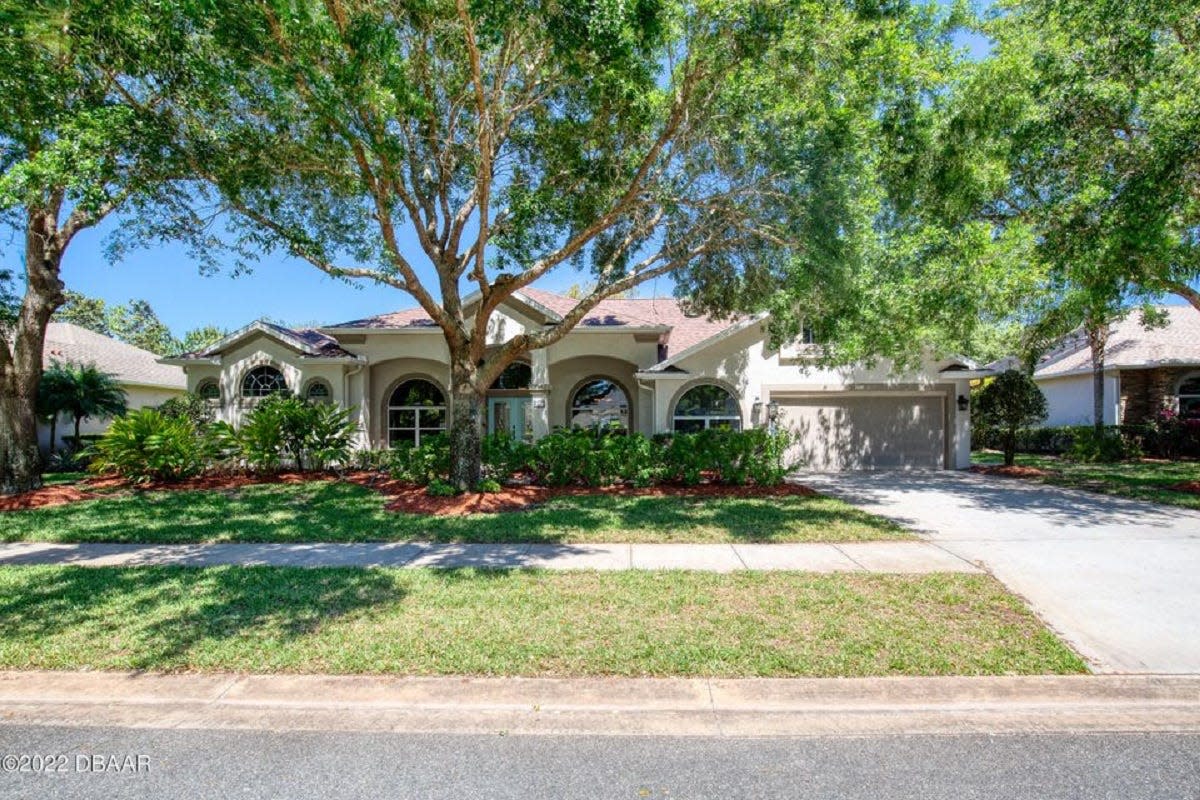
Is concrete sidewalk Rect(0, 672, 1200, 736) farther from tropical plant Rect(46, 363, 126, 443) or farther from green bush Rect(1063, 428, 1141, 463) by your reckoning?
green bush Rect(1063, 428, 1141, 463)

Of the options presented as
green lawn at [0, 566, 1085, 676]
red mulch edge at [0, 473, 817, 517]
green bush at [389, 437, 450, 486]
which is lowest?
green lawn at [0, 566, 1085, 676]

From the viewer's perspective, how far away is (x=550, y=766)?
3.38 metres

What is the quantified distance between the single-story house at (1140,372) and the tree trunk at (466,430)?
2000cm

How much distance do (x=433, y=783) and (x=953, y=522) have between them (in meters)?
8.89

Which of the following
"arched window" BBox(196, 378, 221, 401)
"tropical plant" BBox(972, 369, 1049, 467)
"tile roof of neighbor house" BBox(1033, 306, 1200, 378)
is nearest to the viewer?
"tropical plant" BBox(972, 369, 1049, 467)

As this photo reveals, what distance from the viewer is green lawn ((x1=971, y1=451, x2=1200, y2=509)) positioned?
1154 centimetres

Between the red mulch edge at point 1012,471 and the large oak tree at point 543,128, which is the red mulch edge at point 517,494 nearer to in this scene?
the large oak tree at point 543,128

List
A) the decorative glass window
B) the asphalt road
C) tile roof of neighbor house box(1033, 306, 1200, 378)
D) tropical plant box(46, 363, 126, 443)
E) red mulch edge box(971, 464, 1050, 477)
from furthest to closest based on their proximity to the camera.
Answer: tile roof of neighbor house box(1033, 306, 1200, 378)
tropical plant box(46, 363, 126, 443)
the decorative glass window
red mulch edge box(971, 464, 1050, 477)
the asphalt road

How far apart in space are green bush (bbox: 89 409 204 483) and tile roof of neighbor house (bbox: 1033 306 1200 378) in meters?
25.8

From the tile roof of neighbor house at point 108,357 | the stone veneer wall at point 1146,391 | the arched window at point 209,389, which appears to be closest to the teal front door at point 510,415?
the arched window at point 209,389

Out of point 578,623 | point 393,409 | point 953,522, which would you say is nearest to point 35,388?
point 393,409

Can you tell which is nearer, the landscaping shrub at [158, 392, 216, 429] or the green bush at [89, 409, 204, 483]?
the green bush at [89, 409, 204, 483]

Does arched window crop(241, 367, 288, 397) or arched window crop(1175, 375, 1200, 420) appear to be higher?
arched window crop(241, 367, 288, 397)

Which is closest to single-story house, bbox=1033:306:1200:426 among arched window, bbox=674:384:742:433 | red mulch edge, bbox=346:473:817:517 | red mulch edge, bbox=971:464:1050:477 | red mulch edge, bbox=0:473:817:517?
red mulch edge, bbox=971:464:1050:477
